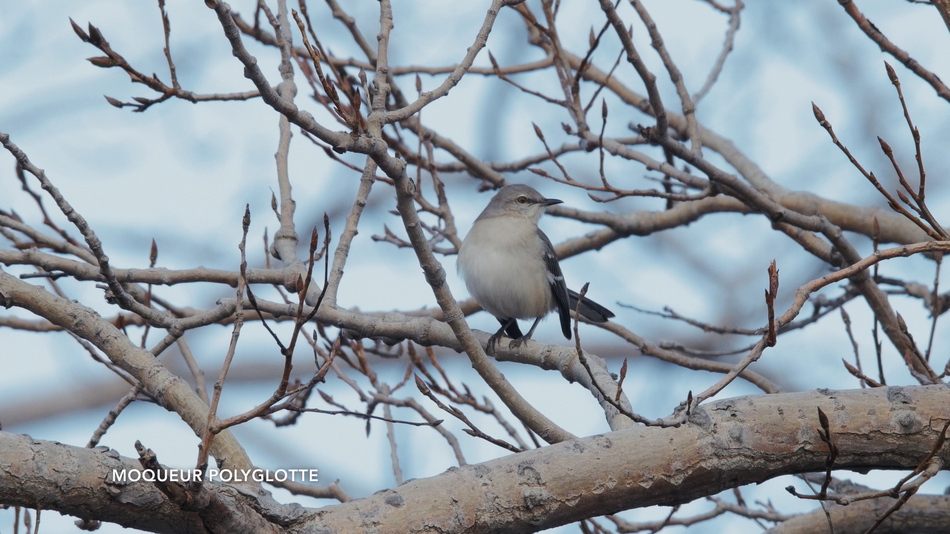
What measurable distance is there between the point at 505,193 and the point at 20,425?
22.3ft

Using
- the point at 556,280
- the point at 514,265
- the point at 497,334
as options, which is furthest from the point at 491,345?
the point at 556,280

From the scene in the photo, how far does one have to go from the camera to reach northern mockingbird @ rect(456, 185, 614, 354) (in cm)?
644

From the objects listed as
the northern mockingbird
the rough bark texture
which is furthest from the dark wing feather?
the rough bark texture

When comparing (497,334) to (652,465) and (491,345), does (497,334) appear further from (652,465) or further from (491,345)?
(652,465)

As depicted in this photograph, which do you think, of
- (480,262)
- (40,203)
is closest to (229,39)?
(40,203)

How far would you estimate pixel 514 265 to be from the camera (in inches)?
257

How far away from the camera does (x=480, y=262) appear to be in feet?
21.1

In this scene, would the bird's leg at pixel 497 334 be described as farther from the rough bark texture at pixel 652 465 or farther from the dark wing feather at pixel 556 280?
the rough bark texture at pixel 652 465

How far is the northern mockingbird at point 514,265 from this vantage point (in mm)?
6441

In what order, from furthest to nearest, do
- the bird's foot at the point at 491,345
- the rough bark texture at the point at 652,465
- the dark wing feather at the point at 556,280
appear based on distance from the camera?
the dark wing feather at the point at 556,280 < the bird's foot at the point at 491,345 < the rough bark texture at the point at 652,465

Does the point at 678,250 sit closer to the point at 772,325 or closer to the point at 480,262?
the point at 480,262

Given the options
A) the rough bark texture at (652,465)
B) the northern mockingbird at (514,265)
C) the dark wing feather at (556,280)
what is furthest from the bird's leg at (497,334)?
the rough bark texture at (652,465)

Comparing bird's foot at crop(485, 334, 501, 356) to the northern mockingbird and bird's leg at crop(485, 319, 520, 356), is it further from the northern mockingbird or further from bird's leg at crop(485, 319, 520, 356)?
the northern mockingbird

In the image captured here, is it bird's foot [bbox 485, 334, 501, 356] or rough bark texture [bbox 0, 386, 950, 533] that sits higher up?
bird's foot [bbox 485, 334, 501, 356]
